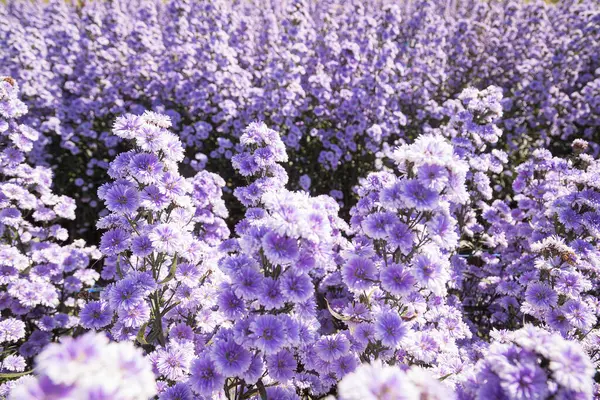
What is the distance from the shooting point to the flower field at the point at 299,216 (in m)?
1.71

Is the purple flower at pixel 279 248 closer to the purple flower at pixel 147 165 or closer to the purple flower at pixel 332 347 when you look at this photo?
the purple flower at pixel 332 347

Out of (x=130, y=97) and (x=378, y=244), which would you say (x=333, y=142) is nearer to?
(x=130, y=97)

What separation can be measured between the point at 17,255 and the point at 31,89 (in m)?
3.25

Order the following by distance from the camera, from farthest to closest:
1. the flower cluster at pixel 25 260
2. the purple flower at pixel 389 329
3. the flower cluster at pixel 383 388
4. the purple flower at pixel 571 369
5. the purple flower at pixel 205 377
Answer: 1. the flower cluster at pixel 25 260
2. the purple flower at pixel 389 329
3. the purple flower at pixel 205 377
4. the purple flower at pixel 571 369
5. the flower cluster at pixel 383 388

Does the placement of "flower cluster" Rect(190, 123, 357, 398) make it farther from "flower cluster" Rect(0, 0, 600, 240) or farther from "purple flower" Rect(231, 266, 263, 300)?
"flower cluster" Rect(0, 0, 600, 240)

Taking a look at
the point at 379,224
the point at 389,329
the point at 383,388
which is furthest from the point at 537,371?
the point at 379,224

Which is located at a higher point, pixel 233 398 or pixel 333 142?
pixel 233 398

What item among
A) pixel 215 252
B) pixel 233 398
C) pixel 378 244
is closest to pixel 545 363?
pixel 378 244

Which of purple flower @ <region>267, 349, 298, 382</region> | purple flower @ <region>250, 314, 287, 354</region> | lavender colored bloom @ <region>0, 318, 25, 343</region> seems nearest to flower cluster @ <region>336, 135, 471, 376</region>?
purple flower @ <region>267, 349, 298, 382</region>

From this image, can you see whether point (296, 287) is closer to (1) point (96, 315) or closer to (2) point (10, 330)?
(1) point (96, 315)

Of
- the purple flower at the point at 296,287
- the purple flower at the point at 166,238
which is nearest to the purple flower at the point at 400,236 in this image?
the purple flower at the point at 296,287

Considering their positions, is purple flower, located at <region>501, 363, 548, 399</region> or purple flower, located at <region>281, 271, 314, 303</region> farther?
purple flower, located at <region>281, 271, 314, 303</region>

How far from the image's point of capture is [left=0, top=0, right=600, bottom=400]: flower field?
1.71m

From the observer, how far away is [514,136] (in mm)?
6305
